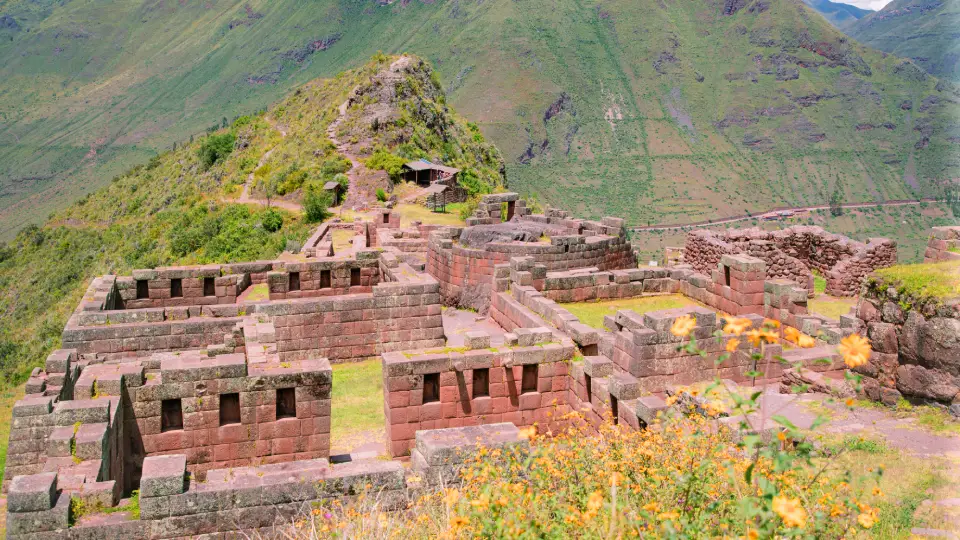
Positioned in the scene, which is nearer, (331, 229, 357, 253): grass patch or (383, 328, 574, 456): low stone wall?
(383, 328, 574, 456): low stone wall

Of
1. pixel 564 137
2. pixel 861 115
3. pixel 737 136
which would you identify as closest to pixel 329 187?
pixel 564 137

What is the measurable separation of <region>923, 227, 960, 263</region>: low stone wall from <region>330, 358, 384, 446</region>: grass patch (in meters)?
13.2

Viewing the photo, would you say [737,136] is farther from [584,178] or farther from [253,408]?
[253,408]

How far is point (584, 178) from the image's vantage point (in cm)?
14550

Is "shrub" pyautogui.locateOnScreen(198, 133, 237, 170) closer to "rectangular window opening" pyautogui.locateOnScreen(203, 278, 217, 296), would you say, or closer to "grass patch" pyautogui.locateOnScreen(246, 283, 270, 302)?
"grass patch" pyautogui.locateOnScreen(246, 283, 270, 302)

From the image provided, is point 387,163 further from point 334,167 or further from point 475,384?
point 475,384

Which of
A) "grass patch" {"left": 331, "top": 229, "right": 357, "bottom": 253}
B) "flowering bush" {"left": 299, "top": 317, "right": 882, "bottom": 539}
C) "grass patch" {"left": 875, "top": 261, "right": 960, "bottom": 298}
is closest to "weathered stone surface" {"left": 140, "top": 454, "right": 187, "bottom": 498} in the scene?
"flowering bush" {"left": 299, "top": 317, "right": 882, "bottom": 539}

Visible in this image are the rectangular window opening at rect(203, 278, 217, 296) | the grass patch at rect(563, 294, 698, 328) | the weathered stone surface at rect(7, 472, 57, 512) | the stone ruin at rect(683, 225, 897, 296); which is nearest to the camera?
the weathered stone surface at rect(7, 472, 57, 512)

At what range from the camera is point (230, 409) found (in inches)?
477

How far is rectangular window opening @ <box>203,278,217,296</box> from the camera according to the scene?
826 inches

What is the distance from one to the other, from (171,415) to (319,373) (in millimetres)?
2471

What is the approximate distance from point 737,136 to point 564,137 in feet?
135

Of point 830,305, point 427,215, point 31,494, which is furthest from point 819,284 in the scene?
point 427,215

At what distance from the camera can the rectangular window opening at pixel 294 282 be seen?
2064 centimetres
